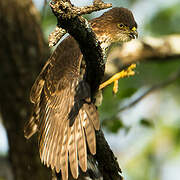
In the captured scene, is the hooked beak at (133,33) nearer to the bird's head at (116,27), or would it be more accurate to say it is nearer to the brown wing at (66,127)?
the bird's head at (116,27)

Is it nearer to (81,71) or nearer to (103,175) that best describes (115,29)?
(81,71)

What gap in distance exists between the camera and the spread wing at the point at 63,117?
347cm

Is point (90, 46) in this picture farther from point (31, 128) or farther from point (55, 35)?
point (31, 128)

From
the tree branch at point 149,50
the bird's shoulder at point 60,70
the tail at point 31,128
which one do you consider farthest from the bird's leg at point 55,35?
the tree branch at point 149,50

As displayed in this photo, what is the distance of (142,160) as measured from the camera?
1022 centimetres

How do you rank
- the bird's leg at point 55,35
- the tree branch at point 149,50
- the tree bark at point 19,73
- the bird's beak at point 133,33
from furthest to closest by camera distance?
the tree branch at point 149,50 → the tree bark at point 19,73 → the bird's beak at point 133,33 → the bird's leg at point 55,35

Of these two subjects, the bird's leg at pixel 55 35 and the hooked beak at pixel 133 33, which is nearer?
the bird's leg at pixel 55 35

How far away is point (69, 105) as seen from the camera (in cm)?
388

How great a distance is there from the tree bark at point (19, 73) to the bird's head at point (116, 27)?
0.81 m

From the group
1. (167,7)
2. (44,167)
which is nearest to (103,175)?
(44,167)

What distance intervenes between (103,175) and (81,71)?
3.14ft

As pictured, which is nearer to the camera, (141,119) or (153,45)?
(141,119)

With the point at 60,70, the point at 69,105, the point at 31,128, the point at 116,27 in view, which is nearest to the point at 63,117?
the point at 69,105

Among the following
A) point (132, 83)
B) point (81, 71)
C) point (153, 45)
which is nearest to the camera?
point (81, 71)
